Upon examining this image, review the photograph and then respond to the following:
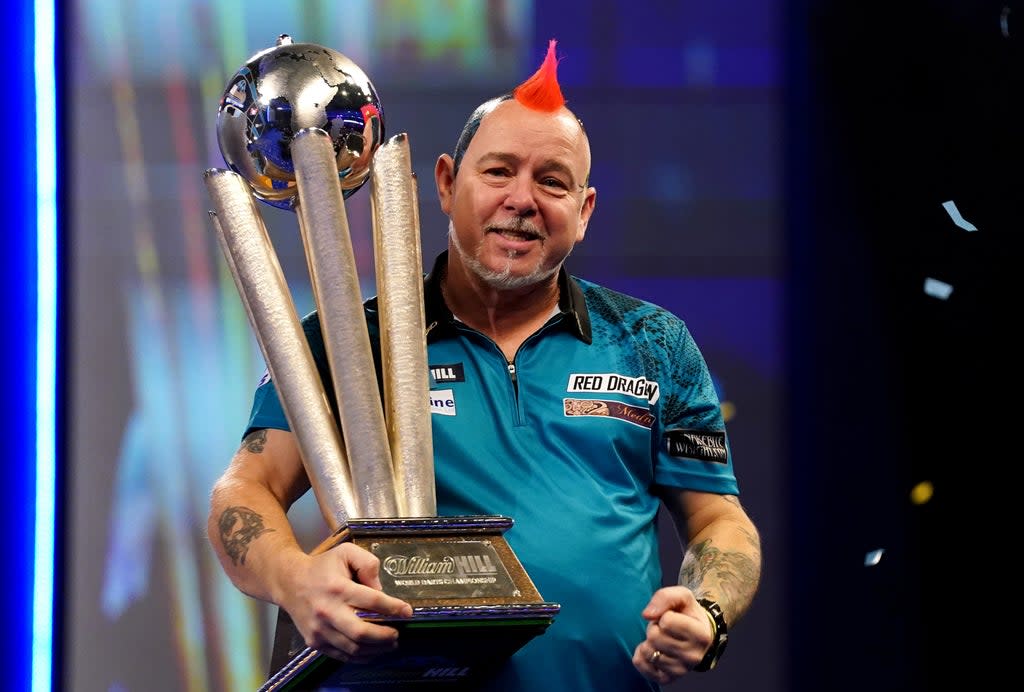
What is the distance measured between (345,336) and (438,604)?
0.34 metres

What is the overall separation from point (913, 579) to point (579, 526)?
Answer: 1.60 metres

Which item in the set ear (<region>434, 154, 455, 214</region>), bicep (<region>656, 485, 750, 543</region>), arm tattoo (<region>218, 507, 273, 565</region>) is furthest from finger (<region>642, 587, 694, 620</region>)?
ear (<region>434, 154, 455, 214</region>)

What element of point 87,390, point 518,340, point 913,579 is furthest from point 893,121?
point 87,390

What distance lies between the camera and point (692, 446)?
5.29 feet

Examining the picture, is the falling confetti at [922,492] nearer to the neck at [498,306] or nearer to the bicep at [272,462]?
the neck at [498,306]

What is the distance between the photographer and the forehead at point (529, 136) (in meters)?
1.60

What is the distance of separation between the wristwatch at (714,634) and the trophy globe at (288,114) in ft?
2.05

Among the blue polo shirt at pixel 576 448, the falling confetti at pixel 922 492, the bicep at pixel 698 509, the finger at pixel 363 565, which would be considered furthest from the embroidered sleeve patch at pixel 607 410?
the falling confetti at pixel 922 492

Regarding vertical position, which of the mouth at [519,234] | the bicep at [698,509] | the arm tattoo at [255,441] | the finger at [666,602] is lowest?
the finger at [666,602]

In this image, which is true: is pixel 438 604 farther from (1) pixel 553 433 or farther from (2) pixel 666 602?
(1) pixel 553 433

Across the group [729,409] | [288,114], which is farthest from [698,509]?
[729,409]

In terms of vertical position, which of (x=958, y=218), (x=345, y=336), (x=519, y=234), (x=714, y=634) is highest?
(x=958, y=218)

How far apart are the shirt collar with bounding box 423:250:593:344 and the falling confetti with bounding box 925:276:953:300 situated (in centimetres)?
140

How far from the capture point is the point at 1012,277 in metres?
2.82
